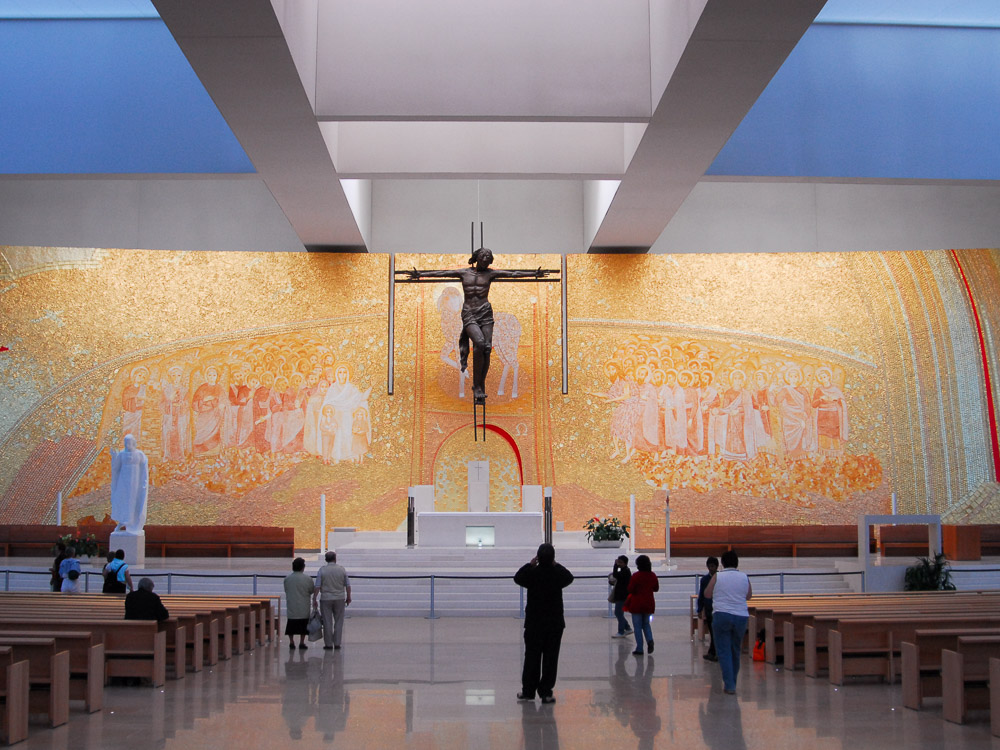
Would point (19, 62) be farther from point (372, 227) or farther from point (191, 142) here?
point (372, 227)

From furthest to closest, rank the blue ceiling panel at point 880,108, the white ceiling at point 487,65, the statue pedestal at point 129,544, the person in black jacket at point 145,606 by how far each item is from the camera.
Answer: the statue pedestal at point 129,544 < the blue ceiling panel at point 880,108 < the white ceiling at point 487,65 < the person in black jacket at point 145,606

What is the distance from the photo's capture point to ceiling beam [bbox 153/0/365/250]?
9367mm

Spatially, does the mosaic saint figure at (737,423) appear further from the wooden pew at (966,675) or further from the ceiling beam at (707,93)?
the wooden pew at (966,675)

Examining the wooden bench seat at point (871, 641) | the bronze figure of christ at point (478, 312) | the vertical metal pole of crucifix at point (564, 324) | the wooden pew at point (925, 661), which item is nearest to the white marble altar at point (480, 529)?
the bronze figure of christ at point (478, 312)

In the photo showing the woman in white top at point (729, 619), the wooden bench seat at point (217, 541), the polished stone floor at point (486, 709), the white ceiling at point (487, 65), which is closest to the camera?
the polished stone floor at point (486, 709)

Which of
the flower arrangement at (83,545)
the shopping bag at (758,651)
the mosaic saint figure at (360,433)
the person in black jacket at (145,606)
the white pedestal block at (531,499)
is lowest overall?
the shopping bag at (758,651)

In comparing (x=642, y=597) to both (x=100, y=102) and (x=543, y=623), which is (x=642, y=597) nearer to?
(x=543, y=623)

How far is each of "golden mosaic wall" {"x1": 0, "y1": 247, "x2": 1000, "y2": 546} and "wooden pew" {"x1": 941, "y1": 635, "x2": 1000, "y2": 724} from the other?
1175 centimetres

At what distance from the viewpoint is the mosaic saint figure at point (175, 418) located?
17.7 meters

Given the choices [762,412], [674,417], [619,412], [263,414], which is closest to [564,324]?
[619,412]

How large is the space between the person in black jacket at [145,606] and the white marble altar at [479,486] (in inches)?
397

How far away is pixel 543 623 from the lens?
21.7 feet

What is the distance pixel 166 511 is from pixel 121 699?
37.2 feet

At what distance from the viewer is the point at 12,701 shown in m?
5.42
